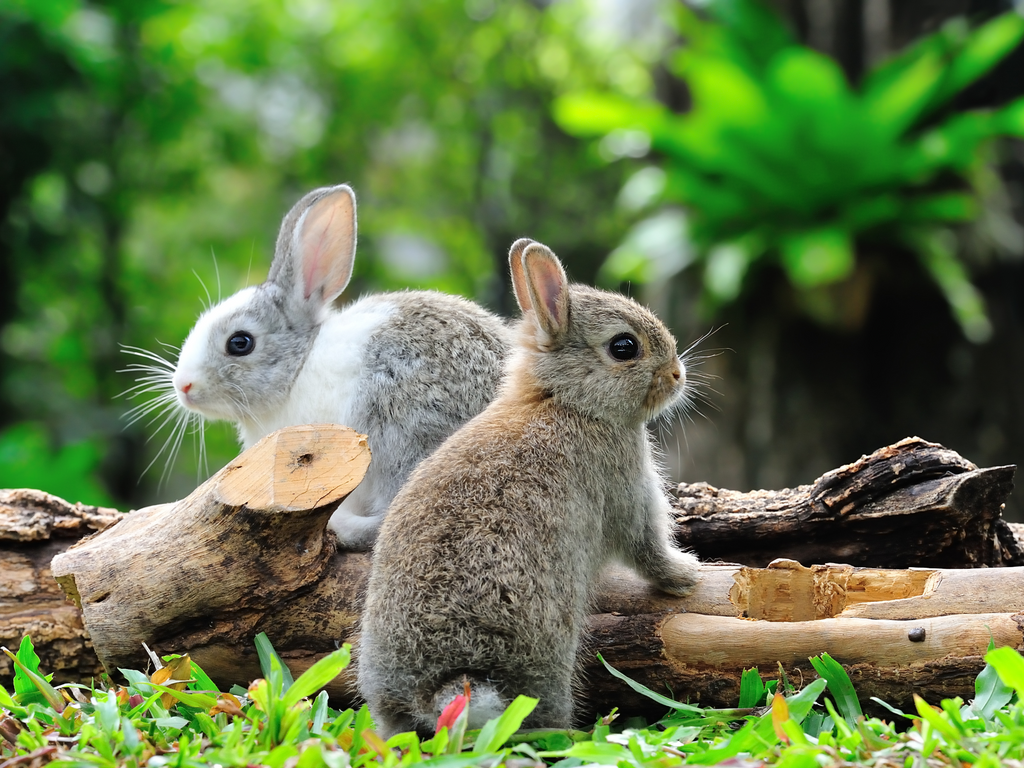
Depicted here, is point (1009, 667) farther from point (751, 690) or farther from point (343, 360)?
point (343, 360)

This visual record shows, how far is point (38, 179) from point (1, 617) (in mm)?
8036

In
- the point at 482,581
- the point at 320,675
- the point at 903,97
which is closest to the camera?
the point at 320,675

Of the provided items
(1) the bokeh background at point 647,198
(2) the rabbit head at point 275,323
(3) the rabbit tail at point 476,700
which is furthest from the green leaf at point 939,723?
(1) the bokeh background at point 647,198

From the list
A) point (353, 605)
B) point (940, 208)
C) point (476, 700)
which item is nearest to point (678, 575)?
point (476, 700)

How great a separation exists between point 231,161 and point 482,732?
11.3 metres

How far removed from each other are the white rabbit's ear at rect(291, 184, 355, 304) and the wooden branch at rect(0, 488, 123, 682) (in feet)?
4.86

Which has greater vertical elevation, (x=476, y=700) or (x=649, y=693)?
(x=476, y=700)

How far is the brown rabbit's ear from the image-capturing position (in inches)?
174

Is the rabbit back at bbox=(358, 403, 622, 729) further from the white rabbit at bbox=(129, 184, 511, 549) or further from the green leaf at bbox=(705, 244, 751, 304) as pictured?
the green leaf at bbox=(705, 244, 751, 304)

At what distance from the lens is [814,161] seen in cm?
932

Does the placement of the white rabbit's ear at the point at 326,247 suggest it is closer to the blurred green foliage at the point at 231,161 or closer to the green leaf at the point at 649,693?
the green leaf at the point at 649,693

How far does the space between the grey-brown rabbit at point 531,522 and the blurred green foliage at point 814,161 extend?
5816 millimetres

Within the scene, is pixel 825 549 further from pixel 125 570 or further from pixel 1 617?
pixel 1 617

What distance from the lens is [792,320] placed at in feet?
35.4
